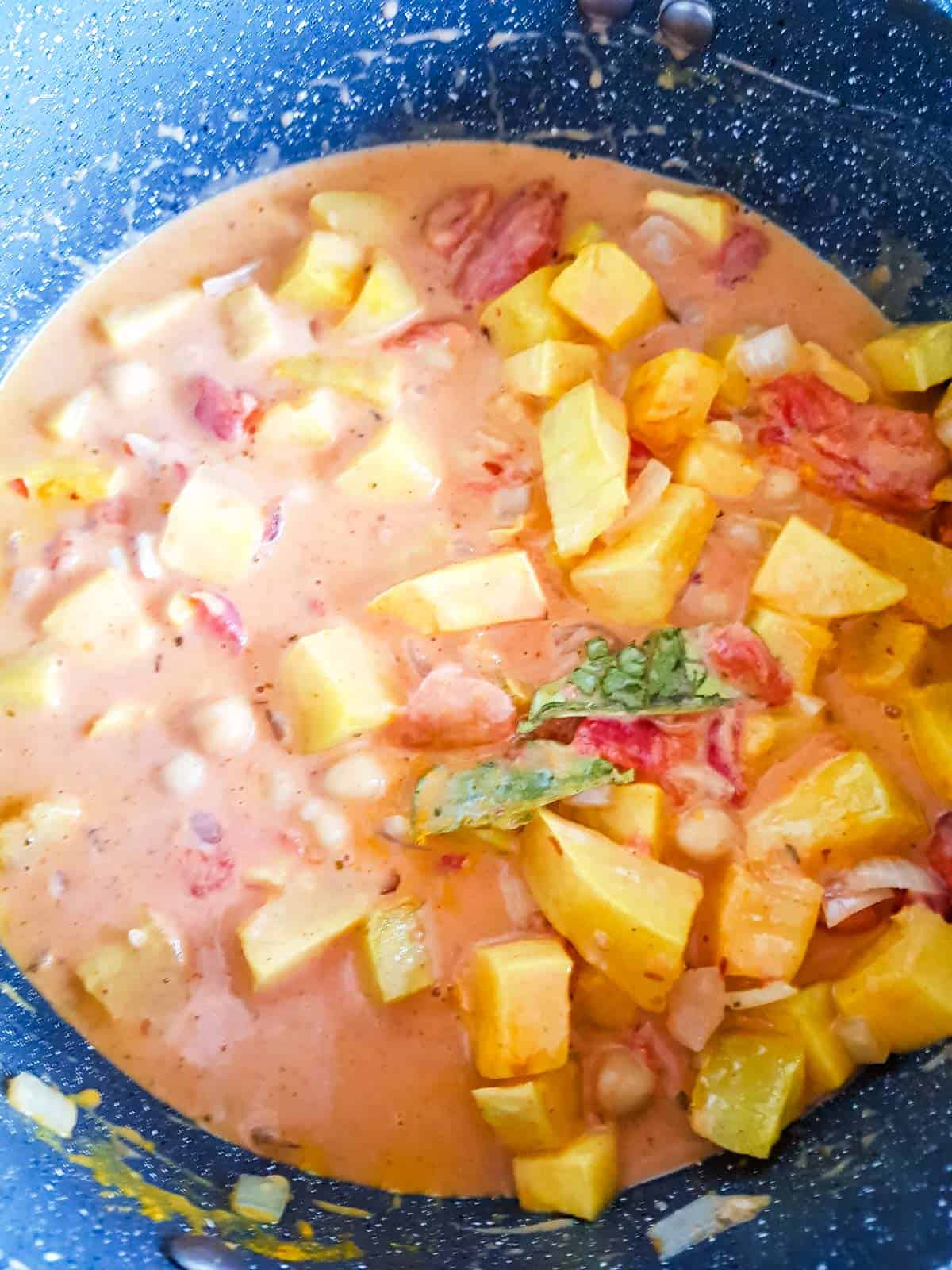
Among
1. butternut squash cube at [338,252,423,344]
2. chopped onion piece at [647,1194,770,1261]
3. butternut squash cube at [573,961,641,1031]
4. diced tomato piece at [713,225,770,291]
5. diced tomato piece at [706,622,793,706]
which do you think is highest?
butternut squash cube at [338,252,423,344]

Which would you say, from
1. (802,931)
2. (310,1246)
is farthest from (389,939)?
(802,931)

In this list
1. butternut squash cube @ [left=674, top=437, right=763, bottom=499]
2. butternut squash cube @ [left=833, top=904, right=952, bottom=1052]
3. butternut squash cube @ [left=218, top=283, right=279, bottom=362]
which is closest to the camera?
butternut squash cube @ [left=833, top=904, right=952, bottom=1052]

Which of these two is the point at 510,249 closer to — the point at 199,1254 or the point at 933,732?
the point at 933,732

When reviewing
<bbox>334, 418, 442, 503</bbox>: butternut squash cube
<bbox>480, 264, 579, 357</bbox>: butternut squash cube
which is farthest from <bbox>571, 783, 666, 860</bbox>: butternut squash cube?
<bbox>480, 264, 579, 357</bbox>: butternut squash cube

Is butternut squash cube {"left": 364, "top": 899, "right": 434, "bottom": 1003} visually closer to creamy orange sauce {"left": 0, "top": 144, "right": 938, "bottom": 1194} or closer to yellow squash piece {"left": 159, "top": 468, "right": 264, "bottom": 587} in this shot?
creamy orange sauce {"left": 0, "top": 144, "right": 938, "bottom": 1194}

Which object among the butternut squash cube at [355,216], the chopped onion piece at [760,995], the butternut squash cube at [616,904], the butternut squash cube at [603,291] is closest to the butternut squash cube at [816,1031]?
the chopped onion piece at [760,995]

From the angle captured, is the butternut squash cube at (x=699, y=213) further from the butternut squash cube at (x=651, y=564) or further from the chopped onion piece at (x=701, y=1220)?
the chopped onion piece at (x=701, y=1220)

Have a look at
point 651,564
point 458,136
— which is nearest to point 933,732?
point 651,564
